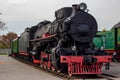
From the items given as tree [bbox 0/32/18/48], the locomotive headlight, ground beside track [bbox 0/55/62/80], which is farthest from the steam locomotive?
tree [bbox 0/32/18/48]

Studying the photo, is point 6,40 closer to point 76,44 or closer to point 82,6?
point 76,44

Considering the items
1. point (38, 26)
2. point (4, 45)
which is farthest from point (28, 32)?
point (4, 45)

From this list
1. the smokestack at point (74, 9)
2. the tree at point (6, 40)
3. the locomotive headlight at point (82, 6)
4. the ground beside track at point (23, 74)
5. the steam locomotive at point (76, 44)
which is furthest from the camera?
the tree at point (6, 40)

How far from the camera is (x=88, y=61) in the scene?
1862cm

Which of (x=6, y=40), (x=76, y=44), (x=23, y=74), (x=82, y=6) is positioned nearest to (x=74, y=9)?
(x=82, y=6)

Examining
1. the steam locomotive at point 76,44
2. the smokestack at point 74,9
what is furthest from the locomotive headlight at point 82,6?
the smokestack at point 74,9

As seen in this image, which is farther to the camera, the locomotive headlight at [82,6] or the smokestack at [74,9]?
the smokestack at [74,9]

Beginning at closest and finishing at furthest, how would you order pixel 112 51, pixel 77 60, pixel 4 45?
pixel 77 60
pixel 112 51
pixel 4 45

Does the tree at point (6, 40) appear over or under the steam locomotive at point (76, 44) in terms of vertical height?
over

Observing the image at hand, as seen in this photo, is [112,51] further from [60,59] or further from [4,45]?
[4,45]

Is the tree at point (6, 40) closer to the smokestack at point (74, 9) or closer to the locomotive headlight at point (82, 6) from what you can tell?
the smokestack at point (74, 9)

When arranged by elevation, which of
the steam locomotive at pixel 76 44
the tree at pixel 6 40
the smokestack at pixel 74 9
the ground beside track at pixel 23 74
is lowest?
the ground beside track at pixel 23 74

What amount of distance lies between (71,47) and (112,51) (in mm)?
15966

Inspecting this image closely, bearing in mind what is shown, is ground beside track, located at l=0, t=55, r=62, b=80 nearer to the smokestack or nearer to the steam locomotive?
the steam locomotive
